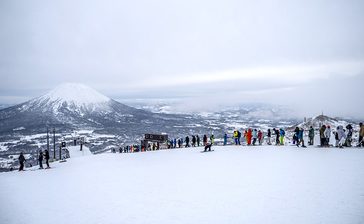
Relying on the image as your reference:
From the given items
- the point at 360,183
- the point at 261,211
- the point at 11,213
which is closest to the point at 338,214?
the point at 261,211

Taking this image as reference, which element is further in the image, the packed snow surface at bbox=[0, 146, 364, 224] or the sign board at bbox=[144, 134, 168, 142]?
the sign board at bbox=[144, 134, 168, 142]

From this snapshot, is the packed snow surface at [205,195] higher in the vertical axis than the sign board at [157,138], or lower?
higher

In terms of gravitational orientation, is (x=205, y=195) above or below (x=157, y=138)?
above

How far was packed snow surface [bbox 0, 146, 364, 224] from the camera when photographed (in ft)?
26.6

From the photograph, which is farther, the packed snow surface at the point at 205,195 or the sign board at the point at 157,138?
the sign board at the point at 157,138

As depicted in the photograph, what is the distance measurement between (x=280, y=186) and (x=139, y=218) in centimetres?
591

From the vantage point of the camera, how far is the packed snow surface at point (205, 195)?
809 cm

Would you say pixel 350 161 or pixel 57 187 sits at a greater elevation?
pixel 350 161

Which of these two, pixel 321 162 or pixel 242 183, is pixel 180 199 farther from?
pixel 321 162

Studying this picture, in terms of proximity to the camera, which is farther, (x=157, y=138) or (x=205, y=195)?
(x=157, y=138)

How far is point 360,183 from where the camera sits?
10352 mm

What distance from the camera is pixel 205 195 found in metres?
10.2

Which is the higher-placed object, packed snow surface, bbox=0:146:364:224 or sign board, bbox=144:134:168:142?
packed snow surface, bbox=0:146:364:224

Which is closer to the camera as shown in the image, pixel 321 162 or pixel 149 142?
pixel 321 162
